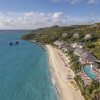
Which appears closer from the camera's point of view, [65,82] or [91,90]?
[91,90]

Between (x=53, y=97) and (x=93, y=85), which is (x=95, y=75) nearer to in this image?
(x=93, y=85)

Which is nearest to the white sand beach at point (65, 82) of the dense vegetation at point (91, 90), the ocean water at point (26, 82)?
the dense vegetation at point (91, 90)

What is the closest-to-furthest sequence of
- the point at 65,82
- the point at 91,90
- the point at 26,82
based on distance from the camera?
the point at 91,90
the point at 65,82
the point at 26,82

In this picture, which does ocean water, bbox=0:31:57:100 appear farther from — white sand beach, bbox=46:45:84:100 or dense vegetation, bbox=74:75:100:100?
dense vegetation, bbox=74:75:100:100

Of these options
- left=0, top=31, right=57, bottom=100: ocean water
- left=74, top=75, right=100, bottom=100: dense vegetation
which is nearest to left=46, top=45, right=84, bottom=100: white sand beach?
left=74, top=75, right=100, bottom=100: dense vegetation

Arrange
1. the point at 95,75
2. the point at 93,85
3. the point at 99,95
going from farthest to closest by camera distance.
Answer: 1. the point at 95,75
2. the point at 93,85
3. the point at 99,95

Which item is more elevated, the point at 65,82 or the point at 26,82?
the point at 65,82

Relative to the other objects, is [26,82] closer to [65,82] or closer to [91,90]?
[65,82]

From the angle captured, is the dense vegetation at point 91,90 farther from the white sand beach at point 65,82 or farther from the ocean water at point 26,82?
the ocean water at point 26,82

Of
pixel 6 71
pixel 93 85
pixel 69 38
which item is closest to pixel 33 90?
pixel 93 85

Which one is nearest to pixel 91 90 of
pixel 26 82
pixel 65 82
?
pixel 65 82

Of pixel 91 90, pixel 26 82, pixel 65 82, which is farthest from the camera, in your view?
pixel 26 82
